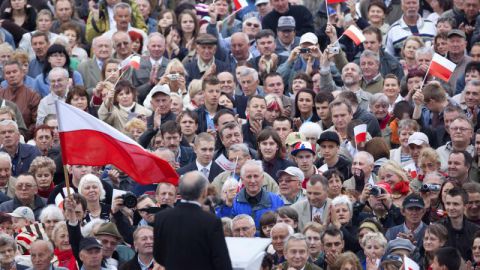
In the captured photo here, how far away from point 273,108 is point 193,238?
7790mm

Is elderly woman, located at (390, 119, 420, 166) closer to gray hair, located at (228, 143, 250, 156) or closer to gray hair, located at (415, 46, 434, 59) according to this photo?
gray hair, located at (228, 143, 250, 156)

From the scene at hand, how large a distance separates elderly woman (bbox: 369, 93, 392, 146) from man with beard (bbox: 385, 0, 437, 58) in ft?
9.52

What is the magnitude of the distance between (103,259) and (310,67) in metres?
5.95

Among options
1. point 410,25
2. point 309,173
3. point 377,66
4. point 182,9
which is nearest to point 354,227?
point 309,173

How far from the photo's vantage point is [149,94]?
24.4 m

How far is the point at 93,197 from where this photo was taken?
68.7 feet

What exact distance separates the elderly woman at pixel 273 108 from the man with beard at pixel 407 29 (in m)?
3.17

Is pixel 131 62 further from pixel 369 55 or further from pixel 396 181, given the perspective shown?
pixel 396 181

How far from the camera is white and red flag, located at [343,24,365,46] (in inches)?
1000

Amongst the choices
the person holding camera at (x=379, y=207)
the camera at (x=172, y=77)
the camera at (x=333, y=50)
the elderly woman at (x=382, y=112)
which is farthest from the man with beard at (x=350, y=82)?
the person holding camera at (x=379, y=207)

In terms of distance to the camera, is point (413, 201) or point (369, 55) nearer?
point (413, 201)

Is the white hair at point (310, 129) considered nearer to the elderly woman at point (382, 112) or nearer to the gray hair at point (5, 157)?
the elderly woman at point (382, 112)

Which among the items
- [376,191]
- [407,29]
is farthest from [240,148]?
[407,29]

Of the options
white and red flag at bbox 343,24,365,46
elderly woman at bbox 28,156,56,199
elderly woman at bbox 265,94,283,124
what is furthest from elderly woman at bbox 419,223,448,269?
white and red flag at bbox 343,24,365,46
